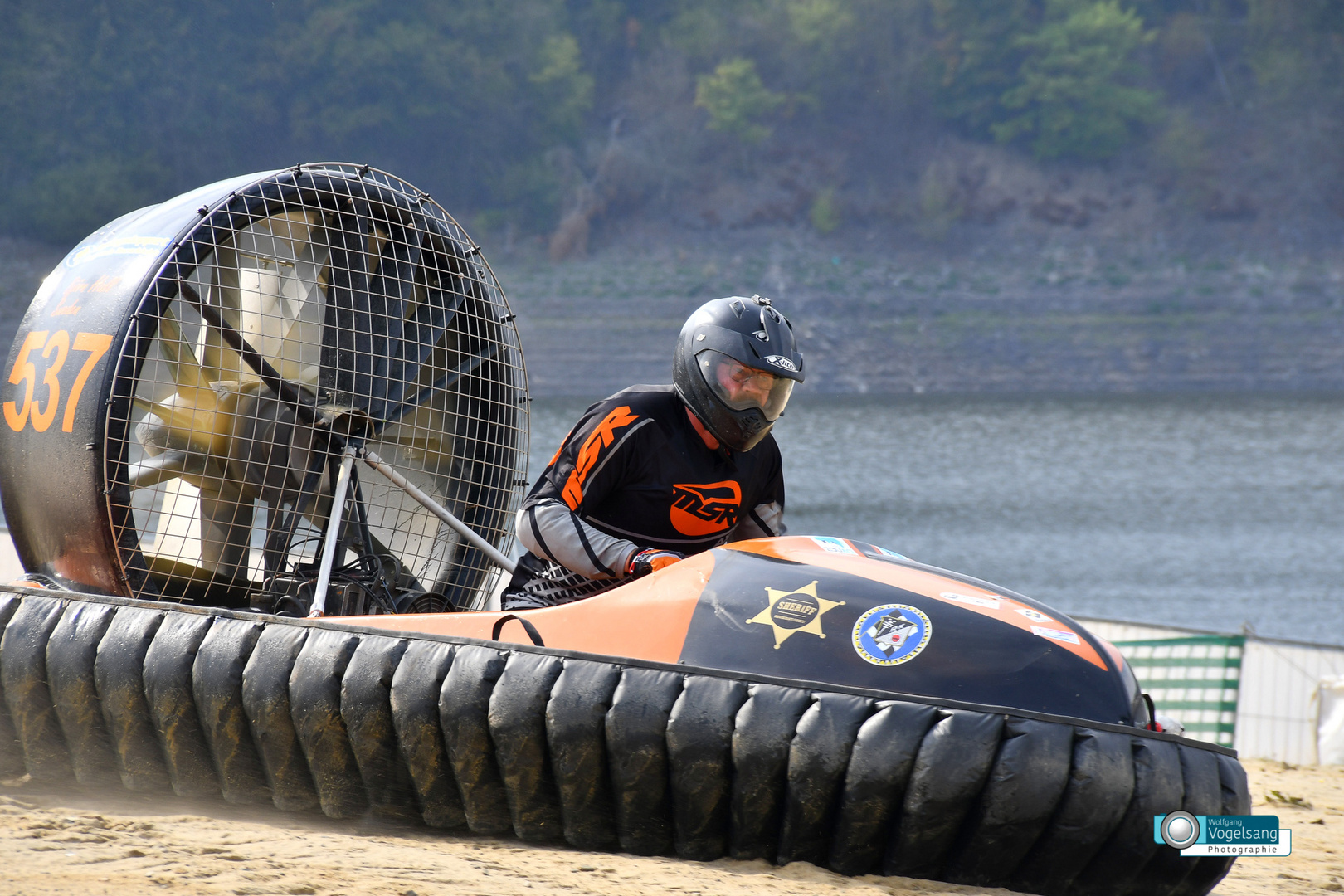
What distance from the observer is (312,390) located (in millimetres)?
3773

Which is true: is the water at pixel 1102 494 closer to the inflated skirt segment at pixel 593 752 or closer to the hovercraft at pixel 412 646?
the hovercraft at pixel 412 646

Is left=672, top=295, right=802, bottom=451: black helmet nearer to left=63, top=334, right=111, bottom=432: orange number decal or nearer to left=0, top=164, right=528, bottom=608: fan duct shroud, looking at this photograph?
left=0, top=164, right=528, bottom=608: fan duct shroud

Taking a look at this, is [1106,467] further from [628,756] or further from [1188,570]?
[628,756]

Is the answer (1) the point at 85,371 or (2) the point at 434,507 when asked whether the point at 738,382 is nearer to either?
(2) the point at 434,507

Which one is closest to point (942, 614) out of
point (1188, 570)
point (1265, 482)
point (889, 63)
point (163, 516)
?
point (163, 516)

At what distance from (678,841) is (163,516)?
6.75 feet

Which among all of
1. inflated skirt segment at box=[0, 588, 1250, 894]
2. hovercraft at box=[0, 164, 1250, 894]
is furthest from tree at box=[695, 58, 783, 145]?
inflated skirt segment at box=[0, 588, 1250, 894]

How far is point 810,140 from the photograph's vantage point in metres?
49.4

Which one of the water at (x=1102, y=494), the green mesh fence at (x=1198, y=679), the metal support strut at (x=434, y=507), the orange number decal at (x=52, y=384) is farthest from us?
the water at (x=1102, y=494)

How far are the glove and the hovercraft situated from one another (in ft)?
0.64

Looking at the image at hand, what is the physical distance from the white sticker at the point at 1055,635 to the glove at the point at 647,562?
83 centimetres

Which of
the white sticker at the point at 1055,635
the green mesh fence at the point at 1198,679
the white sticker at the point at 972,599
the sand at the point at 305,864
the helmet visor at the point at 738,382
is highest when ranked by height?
the helmet visor at the point at 738,382

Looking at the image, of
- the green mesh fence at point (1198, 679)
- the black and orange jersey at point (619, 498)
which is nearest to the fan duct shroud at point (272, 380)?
the black and orange jersey at point (619, 498)

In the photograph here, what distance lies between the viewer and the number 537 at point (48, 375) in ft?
11.2
